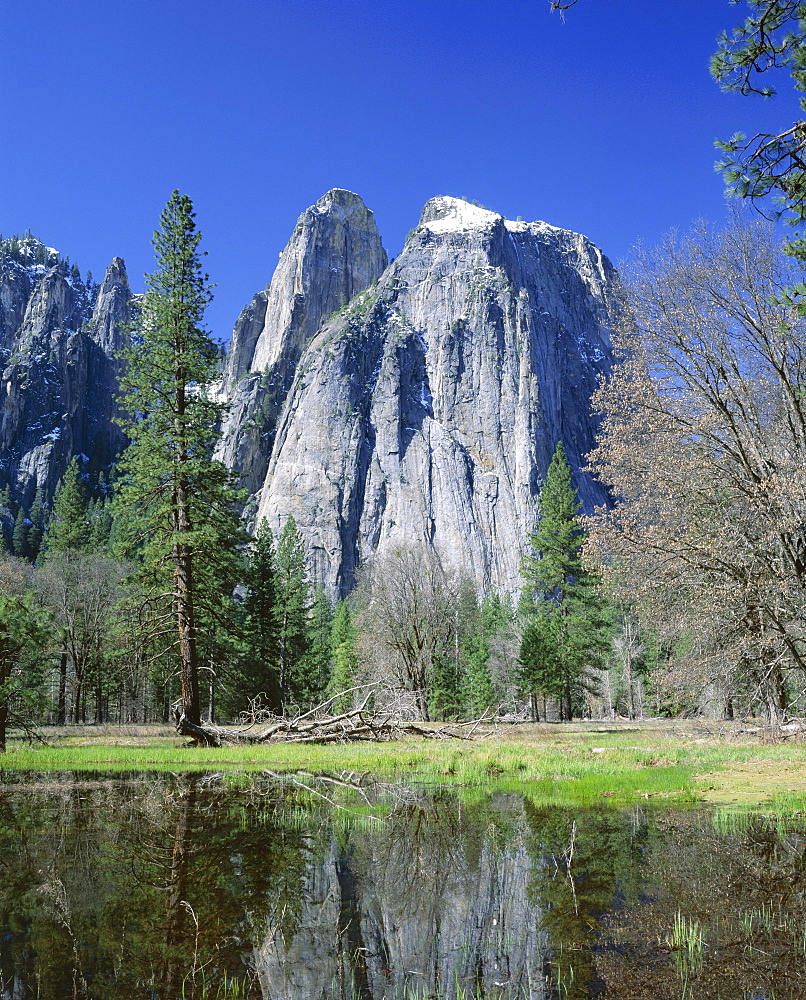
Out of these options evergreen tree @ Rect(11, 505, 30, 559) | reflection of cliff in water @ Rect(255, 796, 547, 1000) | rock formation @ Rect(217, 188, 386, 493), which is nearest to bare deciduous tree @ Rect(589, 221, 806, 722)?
reflection of cliff in water @ Rect(255, 796, 547, 1000)

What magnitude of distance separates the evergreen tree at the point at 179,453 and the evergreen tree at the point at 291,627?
2738cm

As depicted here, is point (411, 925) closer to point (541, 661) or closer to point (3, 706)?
point (3, 706)

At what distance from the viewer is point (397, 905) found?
4.50 metres

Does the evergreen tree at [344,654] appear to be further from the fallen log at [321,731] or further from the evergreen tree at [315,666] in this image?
the fallen log at [321,731]

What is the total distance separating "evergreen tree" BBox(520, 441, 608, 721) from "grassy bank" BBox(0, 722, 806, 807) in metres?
25.1

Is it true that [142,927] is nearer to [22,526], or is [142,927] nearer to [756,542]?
[756,542]

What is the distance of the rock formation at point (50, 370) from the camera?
13675 centimetres

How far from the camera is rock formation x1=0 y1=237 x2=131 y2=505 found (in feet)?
449

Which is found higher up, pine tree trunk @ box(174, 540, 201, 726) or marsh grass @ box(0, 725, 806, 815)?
pine tree trunk @ box(174, 540, 201, 726)

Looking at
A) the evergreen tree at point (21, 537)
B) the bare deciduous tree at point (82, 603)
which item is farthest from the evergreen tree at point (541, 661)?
the evergreen tree at point (21, 537)

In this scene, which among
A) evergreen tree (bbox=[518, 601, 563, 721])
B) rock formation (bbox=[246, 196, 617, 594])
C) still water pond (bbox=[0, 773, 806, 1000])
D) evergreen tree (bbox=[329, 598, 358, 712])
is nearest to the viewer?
still water pond (bbox=[0, 773, 806, 1000])

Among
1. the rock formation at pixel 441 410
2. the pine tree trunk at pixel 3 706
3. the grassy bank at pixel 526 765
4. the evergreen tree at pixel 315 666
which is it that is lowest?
the evergreen tree at pixel 315 666

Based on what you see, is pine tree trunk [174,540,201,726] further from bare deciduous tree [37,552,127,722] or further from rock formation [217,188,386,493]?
rock formation [217,188,386,493]

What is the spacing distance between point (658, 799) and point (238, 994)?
7642mm
